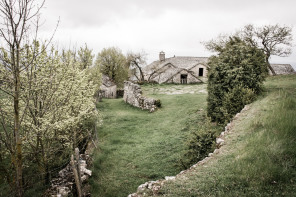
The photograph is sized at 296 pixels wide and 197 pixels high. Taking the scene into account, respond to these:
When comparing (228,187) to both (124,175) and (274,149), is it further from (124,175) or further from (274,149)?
(124,175)

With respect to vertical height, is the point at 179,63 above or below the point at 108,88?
above

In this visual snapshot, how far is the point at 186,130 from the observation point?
12602 mm

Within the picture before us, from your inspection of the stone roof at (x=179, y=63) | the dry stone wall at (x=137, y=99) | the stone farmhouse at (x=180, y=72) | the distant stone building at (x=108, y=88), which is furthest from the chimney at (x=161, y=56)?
the dry stone wall at (x=137, y=99)

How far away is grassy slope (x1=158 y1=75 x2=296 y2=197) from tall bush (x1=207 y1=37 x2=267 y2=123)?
3.39m

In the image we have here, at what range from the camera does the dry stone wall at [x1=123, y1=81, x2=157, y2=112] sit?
19891mm

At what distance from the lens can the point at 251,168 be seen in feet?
16.9

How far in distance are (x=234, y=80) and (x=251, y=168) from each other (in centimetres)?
716

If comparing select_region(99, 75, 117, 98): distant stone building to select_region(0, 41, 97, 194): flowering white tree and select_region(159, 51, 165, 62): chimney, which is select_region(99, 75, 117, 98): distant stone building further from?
select_region(0, 41, 97, 194): flowering white tree

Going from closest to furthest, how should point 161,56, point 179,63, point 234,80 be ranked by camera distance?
1. point 234,80
2. point 179,63
3. point 161,56

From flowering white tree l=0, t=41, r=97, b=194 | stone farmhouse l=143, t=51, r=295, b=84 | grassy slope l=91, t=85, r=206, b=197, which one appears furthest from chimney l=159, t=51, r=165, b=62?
flowering white tree l=0, t=41, r=97, b=194

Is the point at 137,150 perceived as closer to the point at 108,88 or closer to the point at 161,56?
the point at 108,88

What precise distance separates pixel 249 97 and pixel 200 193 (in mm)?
8155

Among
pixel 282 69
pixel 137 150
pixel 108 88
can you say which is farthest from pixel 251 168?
pixel 282 69

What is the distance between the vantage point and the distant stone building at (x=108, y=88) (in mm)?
35406
